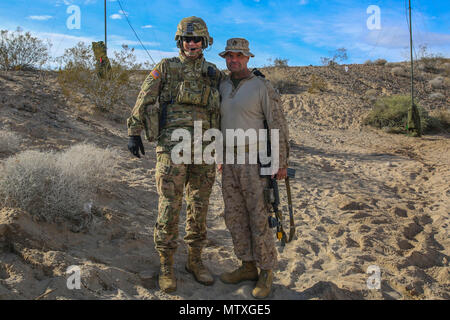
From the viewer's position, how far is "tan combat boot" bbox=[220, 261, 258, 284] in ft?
9.95

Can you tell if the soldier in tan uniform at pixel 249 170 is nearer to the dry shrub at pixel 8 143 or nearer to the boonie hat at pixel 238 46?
the boonie hat at pixel 238 46

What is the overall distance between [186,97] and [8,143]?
12.3 ft

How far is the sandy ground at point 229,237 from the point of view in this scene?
2895 millimetres

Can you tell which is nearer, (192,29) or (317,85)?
(192,29)

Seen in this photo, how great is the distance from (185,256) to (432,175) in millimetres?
6383

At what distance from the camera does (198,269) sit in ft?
10.2

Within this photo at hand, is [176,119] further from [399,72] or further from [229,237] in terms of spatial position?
[399,72]

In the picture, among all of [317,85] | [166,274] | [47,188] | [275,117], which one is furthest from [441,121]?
[47,188]

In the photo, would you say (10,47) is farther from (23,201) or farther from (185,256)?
(185,256)

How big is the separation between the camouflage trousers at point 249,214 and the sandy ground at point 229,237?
1.02ft

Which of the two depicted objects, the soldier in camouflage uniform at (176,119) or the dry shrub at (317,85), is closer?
the soldier in camouflage uniform at (176,119)

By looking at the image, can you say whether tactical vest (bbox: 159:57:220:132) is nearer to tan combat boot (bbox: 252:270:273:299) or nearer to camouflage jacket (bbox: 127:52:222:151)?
camouflage jacket (bbox: 127:52:222:151)

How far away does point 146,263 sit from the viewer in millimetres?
3291

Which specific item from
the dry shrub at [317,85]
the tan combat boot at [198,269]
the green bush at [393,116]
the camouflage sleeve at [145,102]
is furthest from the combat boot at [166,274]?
the dry shrub at [317,85]
